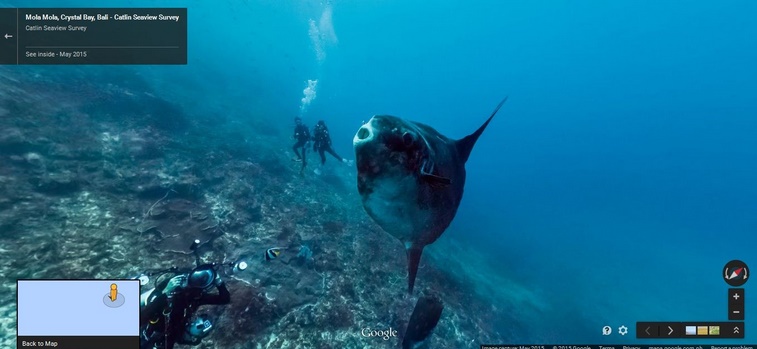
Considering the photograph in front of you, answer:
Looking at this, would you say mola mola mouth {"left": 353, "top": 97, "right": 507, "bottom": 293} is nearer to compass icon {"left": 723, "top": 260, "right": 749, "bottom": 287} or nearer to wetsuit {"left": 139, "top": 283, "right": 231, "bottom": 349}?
wetsuit {"left": 139, "top": 283, "right": 231, "bottom": 349}

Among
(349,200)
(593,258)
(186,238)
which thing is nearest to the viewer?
(186,238)

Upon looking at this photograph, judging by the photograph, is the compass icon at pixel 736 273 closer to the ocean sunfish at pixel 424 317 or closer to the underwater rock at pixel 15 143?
the ocean sunfish at pixel 424 317

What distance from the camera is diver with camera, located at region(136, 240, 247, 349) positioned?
14.0ft

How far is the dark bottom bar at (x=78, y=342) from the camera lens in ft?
14.0

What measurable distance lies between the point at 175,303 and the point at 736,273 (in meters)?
8.81

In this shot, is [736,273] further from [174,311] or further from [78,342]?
[78,342]

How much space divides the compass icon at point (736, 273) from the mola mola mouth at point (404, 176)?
5921 mm

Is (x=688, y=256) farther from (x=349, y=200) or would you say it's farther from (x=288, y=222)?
(x=288, y=222)

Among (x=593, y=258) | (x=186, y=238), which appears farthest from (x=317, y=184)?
(x=593, y=258)

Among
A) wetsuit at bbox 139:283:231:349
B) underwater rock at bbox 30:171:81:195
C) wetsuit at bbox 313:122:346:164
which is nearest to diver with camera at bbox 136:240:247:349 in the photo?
wetsuit at bbox 139:283:231:349

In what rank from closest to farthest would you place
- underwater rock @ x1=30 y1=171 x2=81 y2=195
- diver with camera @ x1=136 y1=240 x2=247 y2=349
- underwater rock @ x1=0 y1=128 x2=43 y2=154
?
diver with camera @ x1=136 y1=240 x2=247 y2=349, underwater rock @ x1=30 y1=171 x2=81 y2=195, underwater rock @ x1=0 y1=128 x2=43 y2=154

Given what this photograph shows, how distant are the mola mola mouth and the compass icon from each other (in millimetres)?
5921

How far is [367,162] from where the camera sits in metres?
2.07

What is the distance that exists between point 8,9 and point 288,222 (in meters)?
8.23
